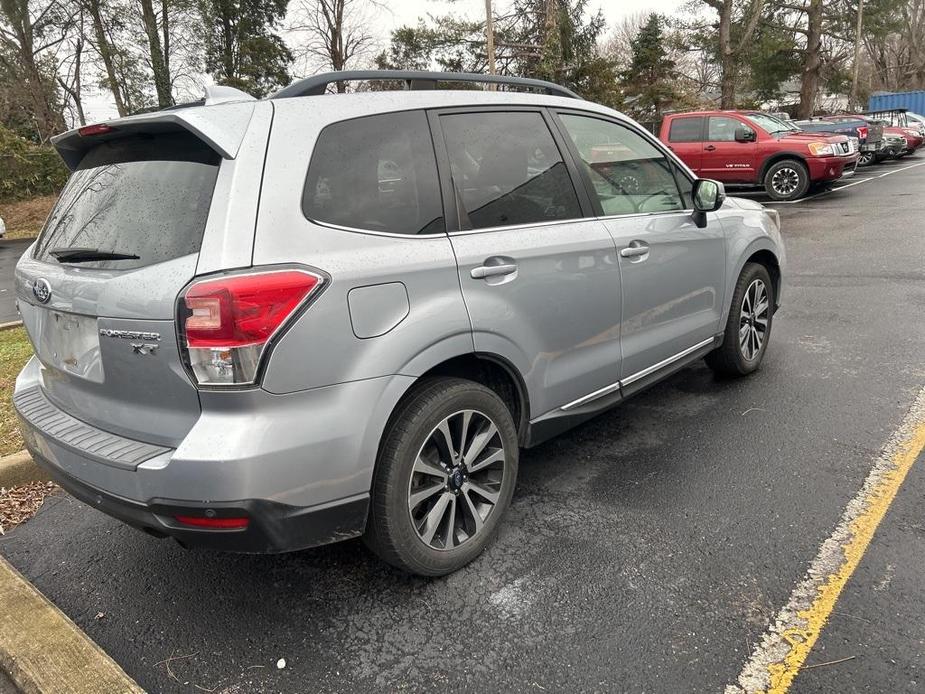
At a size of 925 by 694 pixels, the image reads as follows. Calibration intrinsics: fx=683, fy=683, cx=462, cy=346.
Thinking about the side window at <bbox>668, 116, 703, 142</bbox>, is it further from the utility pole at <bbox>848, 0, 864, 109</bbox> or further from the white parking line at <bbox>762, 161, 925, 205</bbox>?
the utility pole at <bbox>848, 0, 864, 109</bbox>

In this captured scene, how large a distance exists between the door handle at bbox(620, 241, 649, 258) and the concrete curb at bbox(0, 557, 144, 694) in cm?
262

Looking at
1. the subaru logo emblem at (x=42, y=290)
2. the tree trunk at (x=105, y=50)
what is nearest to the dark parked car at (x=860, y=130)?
the subaru logo emblem at (x=42, y=290)

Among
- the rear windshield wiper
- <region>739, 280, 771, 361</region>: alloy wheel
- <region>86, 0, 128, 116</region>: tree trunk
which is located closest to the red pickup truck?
<region>739, 280, 771, 361</region>: alloy wheel

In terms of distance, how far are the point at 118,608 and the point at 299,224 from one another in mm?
1665

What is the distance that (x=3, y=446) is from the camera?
3.82 m

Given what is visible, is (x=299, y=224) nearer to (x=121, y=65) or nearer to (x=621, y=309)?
(x=621, y=309)

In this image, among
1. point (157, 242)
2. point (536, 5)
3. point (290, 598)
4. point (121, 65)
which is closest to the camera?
point (157, 242)

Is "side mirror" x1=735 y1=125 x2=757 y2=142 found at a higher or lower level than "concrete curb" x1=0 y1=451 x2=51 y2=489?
higher

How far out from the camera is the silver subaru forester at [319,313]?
2062 millimetres

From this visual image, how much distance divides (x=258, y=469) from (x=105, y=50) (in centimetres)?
2802

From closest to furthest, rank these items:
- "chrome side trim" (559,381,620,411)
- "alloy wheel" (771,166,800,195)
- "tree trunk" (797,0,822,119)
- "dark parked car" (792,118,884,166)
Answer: "chrome side trim" (559,381,620,411) → "alloy wheel" (771,166,800,195) → "dark parked car" (792,118,884,166) → "tree trunk" (797,0,822,119)

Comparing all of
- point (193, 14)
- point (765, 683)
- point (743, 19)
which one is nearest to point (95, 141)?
point (765, 683)

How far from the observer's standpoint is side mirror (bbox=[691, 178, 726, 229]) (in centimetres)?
386

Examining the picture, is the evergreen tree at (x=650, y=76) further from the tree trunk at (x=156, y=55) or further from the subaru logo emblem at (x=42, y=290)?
the subaru logo emblem at (x=42, y=290)
